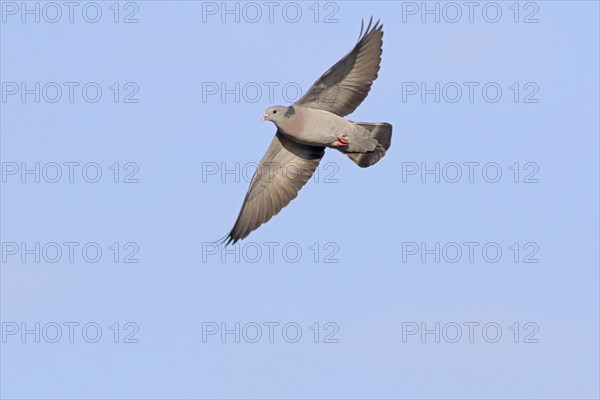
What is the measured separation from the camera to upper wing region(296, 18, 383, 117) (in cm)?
2630

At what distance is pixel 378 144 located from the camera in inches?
1061

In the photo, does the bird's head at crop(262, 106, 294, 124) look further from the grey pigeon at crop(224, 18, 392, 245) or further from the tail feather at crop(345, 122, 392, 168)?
the tail feather at crop(345, 122, 392, 168)

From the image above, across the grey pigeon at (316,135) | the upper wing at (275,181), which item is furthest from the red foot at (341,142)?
the upper wing at (275,181)

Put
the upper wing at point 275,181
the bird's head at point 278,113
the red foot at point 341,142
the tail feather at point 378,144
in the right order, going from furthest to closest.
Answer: the upper wing at point 275,181, the tail feather at point 378,144, the red foot at point 341,142, the bird's head at point 278,113

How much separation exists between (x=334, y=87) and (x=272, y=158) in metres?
1.89

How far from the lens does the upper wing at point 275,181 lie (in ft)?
89.8

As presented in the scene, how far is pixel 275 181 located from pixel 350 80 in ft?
8.06

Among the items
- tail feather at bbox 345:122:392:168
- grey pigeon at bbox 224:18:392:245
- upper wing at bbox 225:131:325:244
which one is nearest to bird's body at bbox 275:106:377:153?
grey pigeon at bbox 224:18:392:245

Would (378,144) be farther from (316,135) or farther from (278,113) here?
(278,113)

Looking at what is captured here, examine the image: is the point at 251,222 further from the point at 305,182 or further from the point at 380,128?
the point at 380,128

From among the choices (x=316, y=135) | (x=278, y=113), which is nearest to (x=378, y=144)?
(x=316, y=135)

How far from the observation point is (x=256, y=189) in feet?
90.5

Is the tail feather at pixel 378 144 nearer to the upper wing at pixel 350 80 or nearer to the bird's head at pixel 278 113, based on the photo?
the upper wing at pixel 350 80

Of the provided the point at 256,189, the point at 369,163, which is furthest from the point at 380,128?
the point at 256,189
